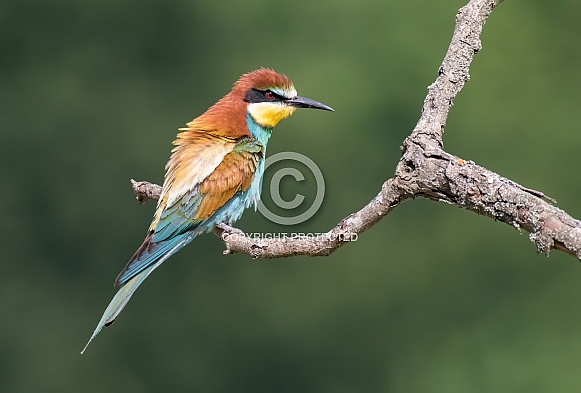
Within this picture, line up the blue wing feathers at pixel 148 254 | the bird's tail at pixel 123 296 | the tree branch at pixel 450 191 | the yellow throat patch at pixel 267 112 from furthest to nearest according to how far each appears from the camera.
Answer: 1. the yellow throat patch at pixel 267 112
2. the blue wing feathers at pixel 148 254
3. the bird's tail at pixel 123 296
4. the tree branch at pixel 450 191

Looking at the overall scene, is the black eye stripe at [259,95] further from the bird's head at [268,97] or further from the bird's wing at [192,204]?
the bird's wing at [192,204]

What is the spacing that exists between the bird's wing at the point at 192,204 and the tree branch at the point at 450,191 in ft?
1.77

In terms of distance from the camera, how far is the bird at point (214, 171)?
2.84 m

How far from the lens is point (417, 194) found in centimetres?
198

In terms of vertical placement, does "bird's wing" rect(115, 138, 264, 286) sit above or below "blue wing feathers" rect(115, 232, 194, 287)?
above

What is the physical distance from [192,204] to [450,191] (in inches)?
43.6

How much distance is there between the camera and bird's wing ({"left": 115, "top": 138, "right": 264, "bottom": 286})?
2.80 meters

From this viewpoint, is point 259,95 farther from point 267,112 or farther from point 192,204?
point 192,204

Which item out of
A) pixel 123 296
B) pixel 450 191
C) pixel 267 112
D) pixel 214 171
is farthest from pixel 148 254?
pixel 450 191

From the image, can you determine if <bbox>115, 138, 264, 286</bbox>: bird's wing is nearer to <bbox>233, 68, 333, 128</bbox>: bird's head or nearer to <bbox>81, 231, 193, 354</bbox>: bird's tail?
<bbox>81, 231, 193, 354</bbox>: bird's tail

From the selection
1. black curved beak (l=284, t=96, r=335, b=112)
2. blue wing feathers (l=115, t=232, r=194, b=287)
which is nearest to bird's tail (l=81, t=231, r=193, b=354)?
blue wing feathers (l=115, t=232, r=194, b=287)

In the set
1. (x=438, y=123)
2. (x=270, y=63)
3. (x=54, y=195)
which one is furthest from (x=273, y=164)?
(x=54, y=195)

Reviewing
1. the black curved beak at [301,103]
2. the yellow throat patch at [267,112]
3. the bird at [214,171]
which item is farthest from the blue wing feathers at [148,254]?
the black curved beak at [301,103]

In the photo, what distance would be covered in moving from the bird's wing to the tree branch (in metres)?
0.54
